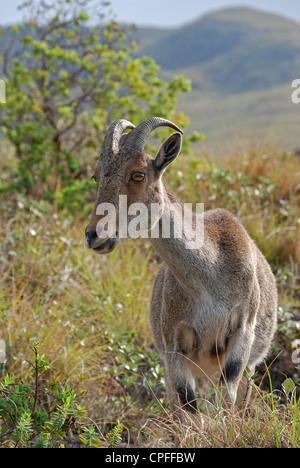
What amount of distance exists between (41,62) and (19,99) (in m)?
1.26

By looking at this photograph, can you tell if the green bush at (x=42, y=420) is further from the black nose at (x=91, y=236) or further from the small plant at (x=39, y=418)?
the black nose at (x=91, y=236)

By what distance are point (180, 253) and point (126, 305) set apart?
9.16 feet

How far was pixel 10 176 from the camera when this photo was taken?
1025cm

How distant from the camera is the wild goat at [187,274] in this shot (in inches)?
156

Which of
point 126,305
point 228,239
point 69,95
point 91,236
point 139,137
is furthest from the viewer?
point 69,95

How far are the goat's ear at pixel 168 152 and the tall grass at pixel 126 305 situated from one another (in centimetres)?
177

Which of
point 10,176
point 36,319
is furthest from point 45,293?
point 10,176

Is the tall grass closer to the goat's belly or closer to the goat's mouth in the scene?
the goat's belly

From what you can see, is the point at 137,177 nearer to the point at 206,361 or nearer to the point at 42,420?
the point at 206,361

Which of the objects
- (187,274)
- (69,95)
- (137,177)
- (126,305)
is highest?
(69,95)

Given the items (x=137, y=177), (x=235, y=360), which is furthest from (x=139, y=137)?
(x=235, y=360)

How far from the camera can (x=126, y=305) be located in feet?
22.2

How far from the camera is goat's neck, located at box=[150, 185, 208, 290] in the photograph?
4.12 meters
